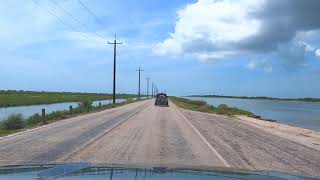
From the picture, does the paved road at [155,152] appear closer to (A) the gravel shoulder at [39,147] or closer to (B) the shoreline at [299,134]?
(A) the gravel shoulder at [39,147]

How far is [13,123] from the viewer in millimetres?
30188

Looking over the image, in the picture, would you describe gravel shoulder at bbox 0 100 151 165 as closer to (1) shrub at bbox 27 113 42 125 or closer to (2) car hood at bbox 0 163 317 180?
(2) car hood at bbox 0 163 317 180

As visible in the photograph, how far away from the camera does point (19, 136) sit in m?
23.5

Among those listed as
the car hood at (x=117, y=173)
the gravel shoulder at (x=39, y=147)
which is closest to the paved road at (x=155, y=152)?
the gravel shoulder at (x=39, y=147)

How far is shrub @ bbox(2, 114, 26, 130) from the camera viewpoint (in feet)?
97.8

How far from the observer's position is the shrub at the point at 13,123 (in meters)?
29.8

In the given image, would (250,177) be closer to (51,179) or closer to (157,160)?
(51,179)

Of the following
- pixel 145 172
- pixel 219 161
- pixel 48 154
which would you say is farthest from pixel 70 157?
pixel 145 172

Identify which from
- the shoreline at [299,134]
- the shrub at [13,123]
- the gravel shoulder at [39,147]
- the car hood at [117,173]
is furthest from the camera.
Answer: the shrub at [13,123]

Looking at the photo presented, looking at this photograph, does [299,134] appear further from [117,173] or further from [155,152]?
[117,173]

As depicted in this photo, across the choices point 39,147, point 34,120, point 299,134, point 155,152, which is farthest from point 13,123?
point 299,134

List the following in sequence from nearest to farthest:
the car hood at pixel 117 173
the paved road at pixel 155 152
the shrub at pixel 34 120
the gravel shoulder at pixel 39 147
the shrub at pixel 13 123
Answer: the car hood at pixel 117 173, the paved road at pixel 155 152, the gravel shoulder at pixel 39 147, the shrub at pixel 13 123, the shrub at pixel 34 120

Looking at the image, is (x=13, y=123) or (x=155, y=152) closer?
(x=155, y=152)

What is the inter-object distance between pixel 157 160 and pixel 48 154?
3442 mm
